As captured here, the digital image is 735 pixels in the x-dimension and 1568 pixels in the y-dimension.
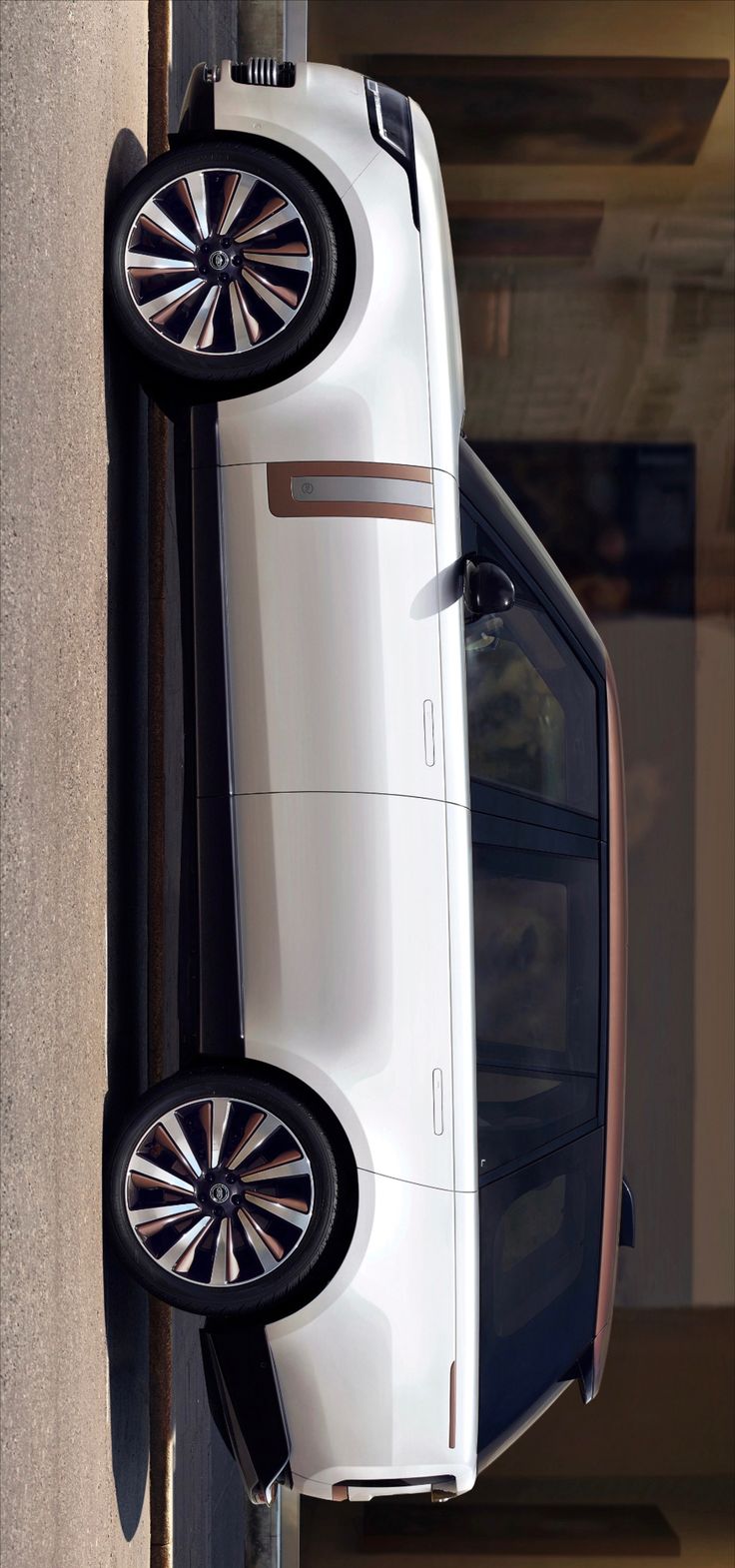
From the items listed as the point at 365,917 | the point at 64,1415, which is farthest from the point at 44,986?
the point at 64,1415

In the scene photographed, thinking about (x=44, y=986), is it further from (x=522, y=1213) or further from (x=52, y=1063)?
(x=522, y=1213)

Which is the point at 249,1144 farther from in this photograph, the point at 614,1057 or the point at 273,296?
the point at 273,296

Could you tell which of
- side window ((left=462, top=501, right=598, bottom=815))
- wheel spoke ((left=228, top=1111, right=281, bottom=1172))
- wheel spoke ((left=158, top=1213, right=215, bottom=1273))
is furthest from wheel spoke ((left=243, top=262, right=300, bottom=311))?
wheel spoke ((left=158, top=1213, right=215, bottom=1273))

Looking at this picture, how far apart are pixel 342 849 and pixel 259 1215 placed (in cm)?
91

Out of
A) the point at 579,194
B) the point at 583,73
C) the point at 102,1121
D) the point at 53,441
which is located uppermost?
the point at 583,73

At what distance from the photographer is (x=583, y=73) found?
513 cm

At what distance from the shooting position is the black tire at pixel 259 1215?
2936 mm

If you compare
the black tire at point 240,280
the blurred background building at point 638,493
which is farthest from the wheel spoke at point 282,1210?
the blurred background building at point 638,493

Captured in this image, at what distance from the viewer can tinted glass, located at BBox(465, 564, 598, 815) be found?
3.22 metres

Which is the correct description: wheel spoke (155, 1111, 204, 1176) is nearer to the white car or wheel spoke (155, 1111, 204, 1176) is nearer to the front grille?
the white car

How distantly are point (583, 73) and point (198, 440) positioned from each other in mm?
3183

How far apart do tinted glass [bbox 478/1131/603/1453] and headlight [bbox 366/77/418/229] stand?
2.57m

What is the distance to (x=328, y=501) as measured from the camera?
120 inches

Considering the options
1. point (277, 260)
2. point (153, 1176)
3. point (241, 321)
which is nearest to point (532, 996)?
point (153, 1176)
